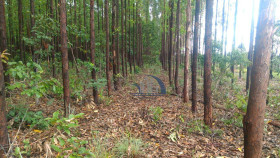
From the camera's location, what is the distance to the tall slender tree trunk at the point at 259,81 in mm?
2381

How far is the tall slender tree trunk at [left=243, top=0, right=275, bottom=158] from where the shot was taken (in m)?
2.38

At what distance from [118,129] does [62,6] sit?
399cm

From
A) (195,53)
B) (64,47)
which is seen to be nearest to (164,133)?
(195,53)

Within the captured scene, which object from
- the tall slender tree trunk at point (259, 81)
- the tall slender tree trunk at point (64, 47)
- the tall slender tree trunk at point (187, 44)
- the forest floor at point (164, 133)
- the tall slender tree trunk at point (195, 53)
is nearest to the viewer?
the tall slender tree trunk at point (259, 81)

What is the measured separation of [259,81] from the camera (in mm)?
2432

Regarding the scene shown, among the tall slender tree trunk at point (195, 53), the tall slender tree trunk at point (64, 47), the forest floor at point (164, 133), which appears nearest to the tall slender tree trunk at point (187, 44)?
the tall slender tree trunk at point (195, 53)

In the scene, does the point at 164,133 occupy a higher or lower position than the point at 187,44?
lower

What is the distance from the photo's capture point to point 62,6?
15.3 feet

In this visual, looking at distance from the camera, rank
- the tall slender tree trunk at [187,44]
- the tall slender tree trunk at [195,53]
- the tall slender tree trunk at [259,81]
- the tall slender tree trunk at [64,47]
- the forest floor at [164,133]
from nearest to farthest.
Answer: the tall slender tree trunk at [259,81]
the forest floor at [164,133]
the tall slender tree trunk at [64,47]
the tall slender tree trunk at [195,53]
the tall slender tree trunk at [187,44]

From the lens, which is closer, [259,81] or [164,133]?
[259,81]

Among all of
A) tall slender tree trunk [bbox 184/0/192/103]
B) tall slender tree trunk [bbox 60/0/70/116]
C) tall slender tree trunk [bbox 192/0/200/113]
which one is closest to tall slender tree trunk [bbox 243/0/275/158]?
tall slender tree trunk [bbox 192/0/200/113]

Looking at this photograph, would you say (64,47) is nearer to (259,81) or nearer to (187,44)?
(259,81)

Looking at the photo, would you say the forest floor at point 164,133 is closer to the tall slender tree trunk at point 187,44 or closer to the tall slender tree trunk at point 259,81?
the tall slender tree trunk at point 259,81

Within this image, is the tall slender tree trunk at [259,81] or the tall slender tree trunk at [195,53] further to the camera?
the tall slender tree trunk at [195,53]
